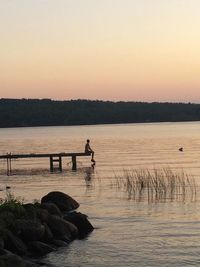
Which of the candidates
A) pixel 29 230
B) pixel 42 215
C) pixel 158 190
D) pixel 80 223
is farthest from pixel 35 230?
pixel 158 190

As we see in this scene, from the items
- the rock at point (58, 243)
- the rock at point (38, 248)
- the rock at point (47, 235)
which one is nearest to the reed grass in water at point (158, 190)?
the rock at point (58, 243)

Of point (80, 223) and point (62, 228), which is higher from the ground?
point (62, 228)

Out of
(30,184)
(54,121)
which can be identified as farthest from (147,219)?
(54,121)

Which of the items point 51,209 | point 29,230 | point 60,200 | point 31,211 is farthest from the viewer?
point 60,200

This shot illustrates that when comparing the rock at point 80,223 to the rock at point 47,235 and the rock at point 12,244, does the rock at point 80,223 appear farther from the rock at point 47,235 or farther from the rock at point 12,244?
the rock at point 12,244

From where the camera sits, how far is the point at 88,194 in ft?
113

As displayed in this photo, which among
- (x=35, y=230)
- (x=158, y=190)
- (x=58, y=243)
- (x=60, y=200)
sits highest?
(x=35, y=230)

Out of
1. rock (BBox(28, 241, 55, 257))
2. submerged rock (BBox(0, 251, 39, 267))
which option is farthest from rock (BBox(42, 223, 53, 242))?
submerged rock (BBox(0, 251, 39, 267))

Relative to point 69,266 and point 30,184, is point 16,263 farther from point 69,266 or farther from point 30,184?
point 30,184

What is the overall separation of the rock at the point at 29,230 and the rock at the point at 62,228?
118cm

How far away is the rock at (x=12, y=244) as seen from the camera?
59.8 ft

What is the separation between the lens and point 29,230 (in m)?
19.3

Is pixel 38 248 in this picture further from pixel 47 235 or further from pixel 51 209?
Result: pixel 51 209

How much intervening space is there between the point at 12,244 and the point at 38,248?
100 centimetres
